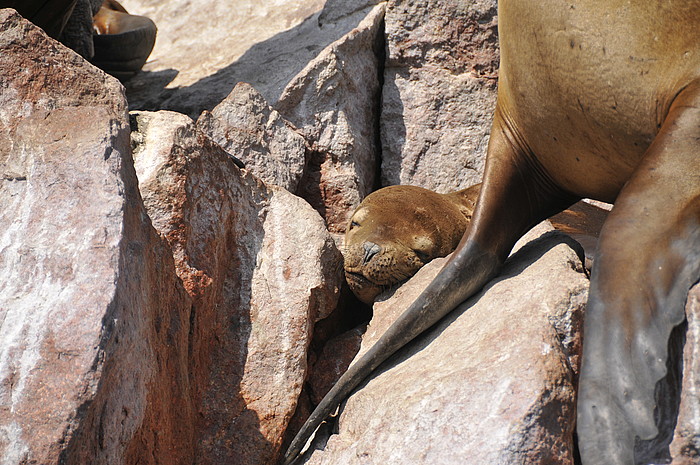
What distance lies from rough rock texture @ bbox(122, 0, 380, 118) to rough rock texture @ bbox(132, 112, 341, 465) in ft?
5.27

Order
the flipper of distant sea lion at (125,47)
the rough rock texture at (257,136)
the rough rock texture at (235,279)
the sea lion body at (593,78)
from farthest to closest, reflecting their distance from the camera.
Answer: the flipper of distant sea lion at (125,47) < the rough rock texture at (257,136) < the rough rock texture at (235,279) < the sea lion body at (593,78)

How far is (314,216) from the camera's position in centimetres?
374

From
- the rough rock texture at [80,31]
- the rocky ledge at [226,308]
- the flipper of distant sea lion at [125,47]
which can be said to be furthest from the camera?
the flipper of distant sea lion at [125,47]

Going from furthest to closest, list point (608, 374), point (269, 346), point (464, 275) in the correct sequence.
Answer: point (269, 346) < point (464, 275) < point (608, 374)

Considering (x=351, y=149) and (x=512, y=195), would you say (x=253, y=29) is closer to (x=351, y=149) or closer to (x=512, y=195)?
(x=351, y=149)

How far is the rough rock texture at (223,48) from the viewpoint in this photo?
5.35m

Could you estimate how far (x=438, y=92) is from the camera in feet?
17.6

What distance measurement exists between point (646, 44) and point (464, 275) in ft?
3.49

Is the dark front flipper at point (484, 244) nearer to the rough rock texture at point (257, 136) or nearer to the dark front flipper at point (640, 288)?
the dark front flipper at point (640, 288)

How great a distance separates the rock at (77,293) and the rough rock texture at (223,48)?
2.40 meters

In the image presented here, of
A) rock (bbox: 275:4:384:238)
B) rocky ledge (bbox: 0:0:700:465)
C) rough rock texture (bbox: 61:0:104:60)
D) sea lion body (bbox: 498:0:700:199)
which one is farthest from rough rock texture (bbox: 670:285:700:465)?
rough rock texture (bbox: 61:0:104:60)

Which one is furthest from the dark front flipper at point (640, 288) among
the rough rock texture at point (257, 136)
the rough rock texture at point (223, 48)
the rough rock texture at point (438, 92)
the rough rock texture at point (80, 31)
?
the rough rock texture at point (80, 31)

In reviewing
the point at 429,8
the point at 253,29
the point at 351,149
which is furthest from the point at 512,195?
the point at 253,29

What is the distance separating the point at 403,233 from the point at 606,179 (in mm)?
1134
